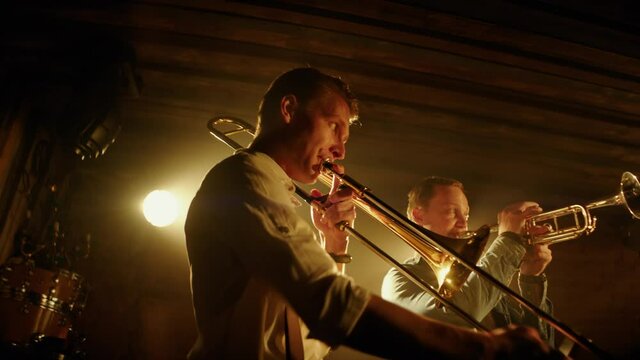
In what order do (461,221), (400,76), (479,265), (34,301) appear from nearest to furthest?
(479,265) < (34,301) < (400,76) < (461,221)

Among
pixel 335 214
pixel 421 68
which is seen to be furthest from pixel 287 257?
pixel 421 68

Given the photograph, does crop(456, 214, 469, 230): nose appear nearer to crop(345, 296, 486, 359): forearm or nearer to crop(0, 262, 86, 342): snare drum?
crop(345, 296, 486, 359): forearm

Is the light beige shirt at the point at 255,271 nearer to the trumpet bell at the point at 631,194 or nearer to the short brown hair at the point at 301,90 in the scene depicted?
the short brown hair at the point at 301,90

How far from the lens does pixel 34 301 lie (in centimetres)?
357

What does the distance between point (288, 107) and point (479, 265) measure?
2.08 metres

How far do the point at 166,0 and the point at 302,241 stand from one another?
2.68 metres

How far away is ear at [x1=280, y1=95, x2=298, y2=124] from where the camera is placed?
97.4 inches

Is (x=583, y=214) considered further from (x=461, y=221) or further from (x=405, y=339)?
(x=405, y=339)

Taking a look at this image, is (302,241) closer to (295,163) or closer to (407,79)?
(295,163)

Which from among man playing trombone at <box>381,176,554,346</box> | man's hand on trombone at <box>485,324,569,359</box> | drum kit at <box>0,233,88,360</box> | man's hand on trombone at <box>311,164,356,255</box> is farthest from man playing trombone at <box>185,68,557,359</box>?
drum kit at <box>0,233,88,360</box>

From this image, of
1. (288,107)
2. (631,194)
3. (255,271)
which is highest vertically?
(631,194)

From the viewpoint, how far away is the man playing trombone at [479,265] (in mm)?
3234

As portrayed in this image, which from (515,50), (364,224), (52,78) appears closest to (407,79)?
(515,50)

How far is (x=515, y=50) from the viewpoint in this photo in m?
3.46
